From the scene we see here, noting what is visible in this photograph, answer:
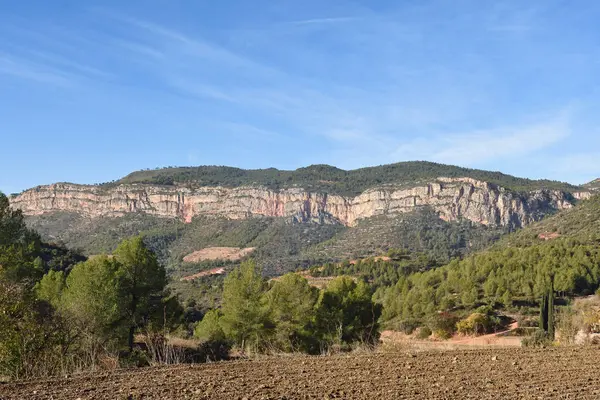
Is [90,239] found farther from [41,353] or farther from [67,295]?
[41,353]

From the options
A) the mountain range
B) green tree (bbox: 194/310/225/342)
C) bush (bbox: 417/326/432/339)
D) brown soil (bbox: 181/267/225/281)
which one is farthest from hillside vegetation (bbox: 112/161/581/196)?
green tree (bbox: 194/310/225/342)

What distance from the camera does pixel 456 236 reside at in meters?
111

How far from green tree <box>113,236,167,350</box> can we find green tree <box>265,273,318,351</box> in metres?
5.68

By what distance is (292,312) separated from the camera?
91.6 feet

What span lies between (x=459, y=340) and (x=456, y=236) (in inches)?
2780

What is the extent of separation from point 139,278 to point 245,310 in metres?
5.31

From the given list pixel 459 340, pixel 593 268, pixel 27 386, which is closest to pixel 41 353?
pixel 27 386

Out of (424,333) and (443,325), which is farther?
Answer: (443,325)

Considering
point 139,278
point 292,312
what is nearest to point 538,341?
point 292,312

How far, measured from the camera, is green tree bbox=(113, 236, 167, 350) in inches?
944

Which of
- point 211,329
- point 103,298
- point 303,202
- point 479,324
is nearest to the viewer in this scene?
point 103,298

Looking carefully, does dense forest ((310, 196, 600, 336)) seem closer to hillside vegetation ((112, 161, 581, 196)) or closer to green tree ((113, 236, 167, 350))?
green tree ((113, 236, 167, 350))

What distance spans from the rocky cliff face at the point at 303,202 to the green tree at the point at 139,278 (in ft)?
335

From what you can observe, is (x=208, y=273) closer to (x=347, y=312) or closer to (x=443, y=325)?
(x=443, y=325)
